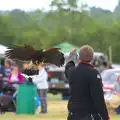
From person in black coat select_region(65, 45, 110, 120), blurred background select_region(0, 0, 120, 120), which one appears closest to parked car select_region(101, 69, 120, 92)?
person in black coat select_region(65, 45, 110, 120)

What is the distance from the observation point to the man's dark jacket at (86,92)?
7379 mm

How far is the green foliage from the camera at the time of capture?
64.6 metres

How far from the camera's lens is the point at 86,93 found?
24.7 feet

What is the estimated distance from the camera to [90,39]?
6475 centimetres

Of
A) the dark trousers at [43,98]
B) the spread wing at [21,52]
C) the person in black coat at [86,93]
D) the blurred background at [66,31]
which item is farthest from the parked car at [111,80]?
the blurred background at [66,31]

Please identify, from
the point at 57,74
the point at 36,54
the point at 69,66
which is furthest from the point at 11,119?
the point at 57,74

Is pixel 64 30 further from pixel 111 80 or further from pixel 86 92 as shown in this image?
pixel 86 92

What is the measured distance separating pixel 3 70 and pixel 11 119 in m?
3.36

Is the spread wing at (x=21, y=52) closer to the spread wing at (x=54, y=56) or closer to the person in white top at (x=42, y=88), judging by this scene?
the spread wing at (x=54, y=56)

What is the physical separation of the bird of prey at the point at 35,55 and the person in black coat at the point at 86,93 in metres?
1.84

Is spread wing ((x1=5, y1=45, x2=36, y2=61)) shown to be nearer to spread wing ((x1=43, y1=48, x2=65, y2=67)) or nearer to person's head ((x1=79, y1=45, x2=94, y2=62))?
spread wing ((x1=43, y1=48, x2=65, y2=67))

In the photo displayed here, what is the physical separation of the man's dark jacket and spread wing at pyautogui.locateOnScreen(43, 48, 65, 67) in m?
1.80

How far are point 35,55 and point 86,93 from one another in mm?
2216

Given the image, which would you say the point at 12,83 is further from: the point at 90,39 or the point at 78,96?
the point at 90,39
